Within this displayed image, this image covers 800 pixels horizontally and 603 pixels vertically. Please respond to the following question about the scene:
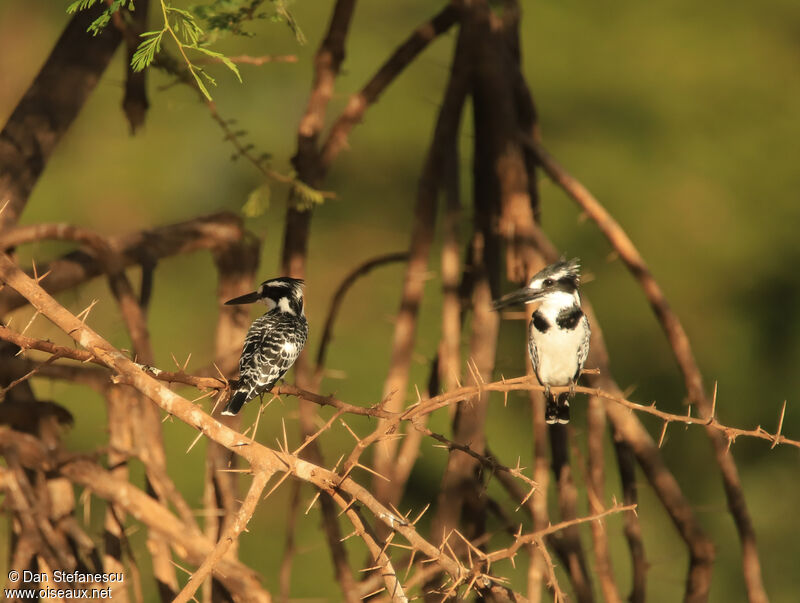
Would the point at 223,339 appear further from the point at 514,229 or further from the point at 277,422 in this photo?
the point at 277,422

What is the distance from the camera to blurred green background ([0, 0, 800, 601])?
24.0ft

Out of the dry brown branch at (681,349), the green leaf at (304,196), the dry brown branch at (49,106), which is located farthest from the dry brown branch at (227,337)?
the dry brown branch at (681,349)

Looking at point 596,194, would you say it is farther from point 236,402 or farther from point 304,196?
point 236,402

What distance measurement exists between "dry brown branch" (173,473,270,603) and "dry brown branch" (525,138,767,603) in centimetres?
209

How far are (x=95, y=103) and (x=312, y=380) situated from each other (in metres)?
5.42

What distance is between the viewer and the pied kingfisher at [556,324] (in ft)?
10.3

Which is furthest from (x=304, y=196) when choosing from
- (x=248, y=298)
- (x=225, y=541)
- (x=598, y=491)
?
(x=225, y=541)

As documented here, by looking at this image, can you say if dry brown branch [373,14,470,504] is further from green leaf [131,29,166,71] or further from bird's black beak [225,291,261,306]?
green leaf [131,29,166,71]

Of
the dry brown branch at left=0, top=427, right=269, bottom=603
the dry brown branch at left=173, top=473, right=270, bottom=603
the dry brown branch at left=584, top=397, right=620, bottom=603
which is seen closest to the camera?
the dry brown branch at left=173, top=473, right=270, bottom=603

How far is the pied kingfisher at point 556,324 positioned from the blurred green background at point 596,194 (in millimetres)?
3444

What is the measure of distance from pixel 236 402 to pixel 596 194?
19.1 ft

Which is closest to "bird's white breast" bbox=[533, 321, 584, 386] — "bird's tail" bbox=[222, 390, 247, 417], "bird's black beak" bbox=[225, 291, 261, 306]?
"bird's black beak" bbox=[225, 291, 261, 306]

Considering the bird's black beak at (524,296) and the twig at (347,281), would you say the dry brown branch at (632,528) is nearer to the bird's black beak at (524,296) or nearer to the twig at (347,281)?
the bird's black beak at (524,296)

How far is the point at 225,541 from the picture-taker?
1.86 m
